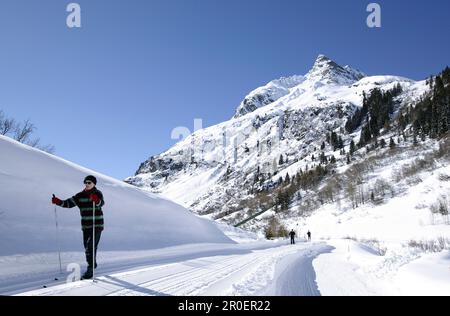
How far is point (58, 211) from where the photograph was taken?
10.4 m

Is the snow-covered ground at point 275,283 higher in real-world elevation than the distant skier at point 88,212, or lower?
lower

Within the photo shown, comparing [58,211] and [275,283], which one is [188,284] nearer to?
[275,283]

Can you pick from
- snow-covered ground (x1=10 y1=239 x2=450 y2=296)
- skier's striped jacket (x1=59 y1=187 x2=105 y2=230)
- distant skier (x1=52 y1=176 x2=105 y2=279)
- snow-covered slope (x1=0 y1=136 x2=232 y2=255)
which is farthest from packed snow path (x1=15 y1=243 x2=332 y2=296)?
snow-covered slope (x1=0 y1=136 x2=232 y2=255)

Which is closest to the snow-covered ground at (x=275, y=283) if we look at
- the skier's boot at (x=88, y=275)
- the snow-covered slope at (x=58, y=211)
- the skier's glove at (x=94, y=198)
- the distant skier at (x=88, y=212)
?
the skier's boot at (x=88, y=275)

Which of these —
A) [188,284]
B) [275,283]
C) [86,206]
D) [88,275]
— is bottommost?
[275,283]

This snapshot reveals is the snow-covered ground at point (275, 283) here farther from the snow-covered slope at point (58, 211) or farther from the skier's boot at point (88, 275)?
the snow-covered slope at point (58, 211)

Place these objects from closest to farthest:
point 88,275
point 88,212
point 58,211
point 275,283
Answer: point 275,283
point 88,275
point 88,212
point 58,211

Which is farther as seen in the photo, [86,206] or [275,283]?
[86,206]

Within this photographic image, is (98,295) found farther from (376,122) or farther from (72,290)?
(376,122)

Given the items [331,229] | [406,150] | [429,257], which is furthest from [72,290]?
[406,150]

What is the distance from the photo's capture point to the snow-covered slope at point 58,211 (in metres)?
8.67

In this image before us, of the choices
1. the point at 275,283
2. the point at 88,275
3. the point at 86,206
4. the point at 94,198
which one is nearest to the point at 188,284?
the point at 275,283

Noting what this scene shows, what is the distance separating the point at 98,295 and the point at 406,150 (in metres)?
135
